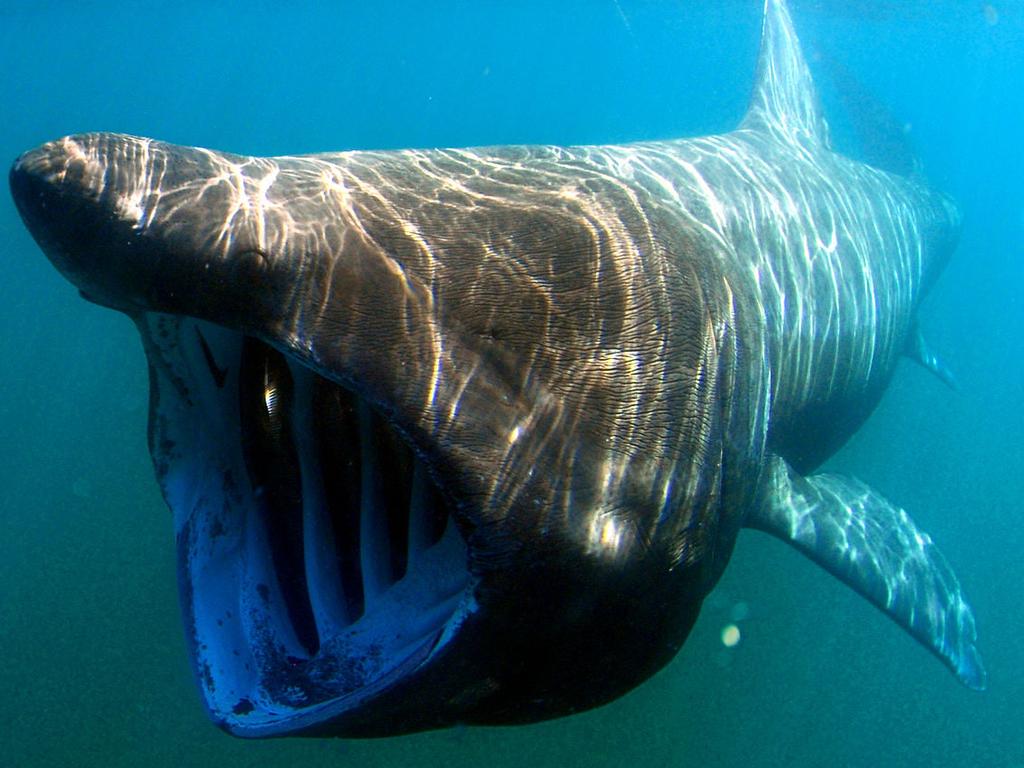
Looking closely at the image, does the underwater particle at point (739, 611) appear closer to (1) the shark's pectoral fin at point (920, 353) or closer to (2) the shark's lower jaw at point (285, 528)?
(1) the shark's pectoral fin at point (920, 353)

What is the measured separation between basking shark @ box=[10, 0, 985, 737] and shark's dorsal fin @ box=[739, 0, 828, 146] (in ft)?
12.4

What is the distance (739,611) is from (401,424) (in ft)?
30.1

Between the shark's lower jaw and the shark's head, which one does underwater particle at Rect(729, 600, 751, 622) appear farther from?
the shark's lower jaw

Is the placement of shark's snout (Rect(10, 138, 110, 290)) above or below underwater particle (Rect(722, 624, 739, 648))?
above

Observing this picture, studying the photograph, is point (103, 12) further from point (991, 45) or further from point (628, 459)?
point (991, 45)

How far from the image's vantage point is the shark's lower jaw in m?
2.46

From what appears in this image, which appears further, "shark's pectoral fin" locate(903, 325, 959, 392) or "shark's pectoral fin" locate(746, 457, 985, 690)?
"shark's pectoral fin" locate(903, 325, 959, 392)

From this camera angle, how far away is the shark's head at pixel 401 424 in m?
1.97

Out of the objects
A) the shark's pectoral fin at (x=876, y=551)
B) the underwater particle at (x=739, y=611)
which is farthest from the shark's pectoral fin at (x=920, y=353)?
the shark's pectoral fin at (x=876, y=551)

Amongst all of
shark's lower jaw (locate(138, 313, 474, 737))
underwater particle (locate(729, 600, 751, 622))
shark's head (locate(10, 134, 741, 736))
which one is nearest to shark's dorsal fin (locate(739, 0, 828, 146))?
shark's head (locate(10, 134, 741, 736))

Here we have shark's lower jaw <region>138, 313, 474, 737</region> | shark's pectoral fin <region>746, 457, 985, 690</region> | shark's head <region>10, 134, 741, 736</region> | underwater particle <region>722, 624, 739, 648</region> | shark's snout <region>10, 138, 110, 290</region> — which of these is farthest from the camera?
underwater particle <region>722, 624, 739, 648</region>

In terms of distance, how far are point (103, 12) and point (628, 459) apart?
5457 centimetres

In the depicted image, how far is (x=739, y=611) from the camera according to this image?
10.0 metres

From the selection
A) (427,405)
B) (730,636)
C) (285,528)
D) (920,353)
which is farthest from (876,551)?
(920,353)
